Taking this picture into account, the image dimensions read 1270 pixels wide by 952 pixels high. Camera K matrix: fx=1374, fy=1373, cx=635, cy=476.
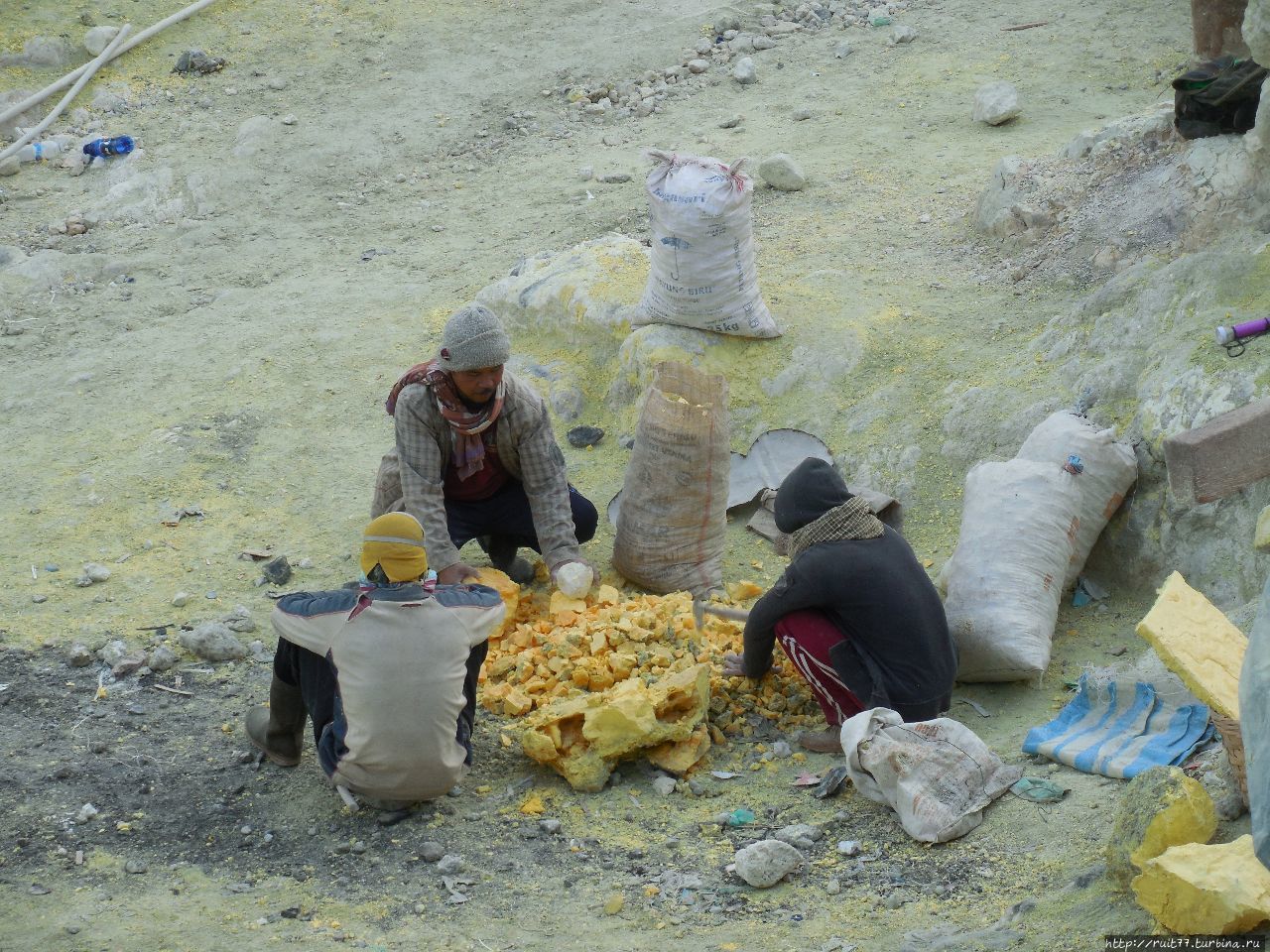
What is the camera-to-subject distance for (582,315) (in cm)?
730

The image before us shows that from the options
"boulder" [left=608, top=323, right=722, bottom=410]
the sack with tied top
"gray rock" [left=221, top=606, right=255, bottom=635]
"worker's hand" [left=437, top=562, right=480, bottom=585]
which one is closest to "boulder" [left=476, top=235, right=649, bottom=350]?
"boulder" [left=608, top=323, right=722, bottom=410]

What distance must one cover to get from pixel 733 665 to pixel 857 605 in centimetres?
68

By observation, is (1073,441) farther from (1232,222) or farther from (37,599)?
(37,599)

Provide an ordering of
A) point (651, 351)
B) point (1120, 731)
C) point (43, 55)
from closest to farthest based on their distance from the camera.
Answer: point (1120, 731)
point (651, 351)
point (43, 55)

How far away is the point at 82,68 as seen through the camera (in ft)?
37.2

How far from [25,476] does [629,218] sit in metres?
4.06

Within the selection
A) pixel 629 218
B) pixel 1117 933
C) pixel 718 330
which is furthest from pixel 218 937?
pixel 629 218

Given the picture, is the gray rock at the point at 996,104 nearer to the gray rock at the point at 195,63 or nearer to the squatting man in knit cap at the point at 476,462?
the squatting man in knit cap at the point at 476,462

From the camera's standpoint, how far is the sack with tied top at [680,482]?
5.71 meters

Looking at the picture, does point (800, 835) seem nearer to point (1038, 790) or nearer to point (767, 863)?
point (767, 863)

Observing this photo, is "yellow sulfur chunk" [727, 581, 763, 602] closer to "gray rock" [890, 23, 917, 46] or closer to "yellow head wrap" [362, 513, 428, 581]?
"yellow head wrap" [362, 513, 428, 581]

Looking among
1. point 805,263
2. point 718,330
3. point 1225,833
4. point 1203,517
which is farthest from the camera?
point 805,263

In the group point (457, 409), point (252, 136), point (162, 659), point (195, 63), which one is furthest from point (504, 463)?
point (195, 63)

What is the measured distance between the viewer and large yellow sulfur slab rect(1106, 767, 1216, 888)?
3.05 metres
